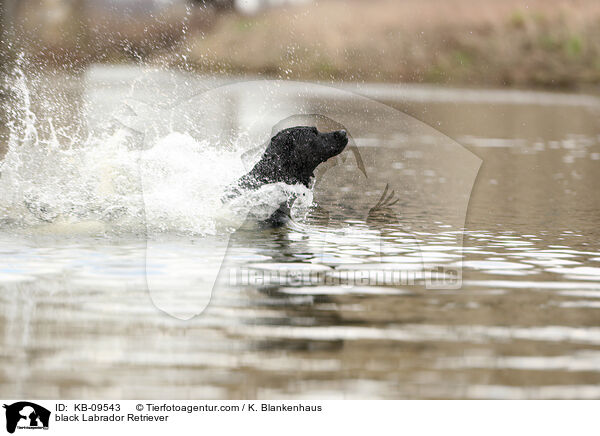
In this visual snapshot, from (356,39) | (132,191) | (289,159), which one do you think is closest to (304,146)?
(289,159)

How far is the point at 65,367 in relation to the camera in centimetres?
558

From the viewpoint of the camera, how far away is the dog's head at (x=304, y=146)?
10.0 meters

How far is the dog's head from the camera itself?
395 inches

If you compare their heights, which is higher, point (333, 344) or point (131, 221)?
point (131, 221)

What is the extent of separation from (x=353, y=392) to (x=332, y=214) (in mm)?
6285

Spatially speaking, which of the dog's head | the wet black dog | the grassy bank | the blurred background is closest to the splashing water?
the wet black dog

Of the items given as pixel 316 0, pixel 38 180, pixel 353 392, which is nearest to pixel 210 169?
pixel 38 180

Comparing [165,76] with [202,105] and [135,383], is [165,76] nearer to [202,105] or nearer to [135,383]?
[202,105]

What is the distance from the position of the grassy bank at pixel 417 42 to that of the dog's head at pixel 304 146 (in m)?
38.6
